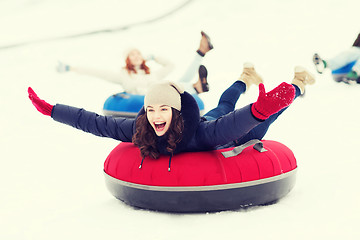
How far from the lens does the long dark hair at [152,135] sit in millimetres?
2303

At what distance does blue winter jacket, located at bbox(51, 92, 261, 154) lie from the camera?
84.6 inches

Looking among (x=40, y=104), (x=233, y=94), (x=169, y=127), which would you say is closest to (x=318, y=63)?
(x=233, y=94)

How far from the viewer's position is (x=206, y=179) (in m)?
2.20

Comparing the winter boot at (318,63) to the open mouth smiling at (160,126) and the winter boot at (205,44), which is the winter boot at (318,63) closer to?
the winter boot at (205,44)

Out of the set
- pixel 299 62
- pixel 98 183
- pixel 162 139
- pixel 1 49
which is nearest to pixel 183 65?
pixel 299 62

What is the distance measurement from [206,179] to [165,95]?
0.49m

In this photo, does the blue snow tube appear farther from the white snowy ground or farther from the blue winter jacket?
the blue winter jacket

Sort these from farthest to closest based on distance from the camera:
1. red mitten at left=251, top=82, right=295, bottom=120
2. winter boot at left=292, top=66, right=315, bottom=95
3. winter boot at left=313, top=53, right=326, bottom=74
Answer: winter boot at left=313, top=53, right=326, bottom=74
winter boot at left=292, top=66, right=315, bottom=95
red mitten at left=251, top=82, right=295, bottom=120

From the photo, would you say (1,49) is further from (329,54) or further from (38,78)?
(329,54)

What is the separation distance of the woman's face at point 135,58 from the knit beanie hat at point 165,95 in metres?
2.49

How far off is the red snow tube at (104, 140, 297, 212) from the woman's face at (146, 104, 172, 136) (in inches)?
6.3

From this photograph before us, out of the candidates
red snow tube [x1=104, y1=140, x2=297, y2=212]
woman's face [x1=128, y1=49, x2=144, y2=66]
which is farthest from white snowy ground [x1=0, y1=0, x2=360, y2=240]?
woman's face [x1=128, y1=49, x2=144, y2=66]

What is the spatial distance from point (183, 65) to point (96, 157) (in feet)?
14.9

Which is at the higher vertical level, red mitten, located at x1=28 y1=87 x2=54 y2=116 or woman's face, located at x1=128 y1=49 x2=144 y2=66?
woman's face, located at x1=128 y1=49 x2=144 y2=66
